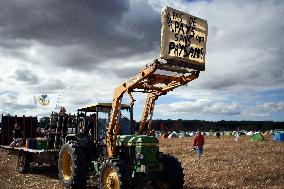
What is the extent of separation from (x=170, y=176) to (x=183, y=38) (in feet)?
13.0

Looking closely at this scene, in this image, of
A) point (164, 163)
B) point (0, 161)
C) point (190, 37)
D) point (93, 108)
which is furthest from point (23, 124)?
point (190, 37)

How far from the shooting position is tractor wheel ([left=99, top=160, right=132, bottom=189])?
8961 mm

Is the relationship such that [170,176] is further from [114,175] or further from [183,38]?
[183,38]

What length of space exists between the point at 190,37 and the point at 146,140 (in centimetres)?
310

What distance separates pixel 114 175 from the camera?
944 cm

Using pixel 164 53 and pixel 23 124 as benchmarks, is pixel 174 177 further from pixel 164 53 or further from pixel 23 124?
pixel 23 124

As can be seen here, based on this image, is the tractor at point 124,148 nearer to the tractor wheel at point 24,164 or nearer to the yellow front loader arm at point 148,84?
the yellow front loader arm at point 148,84

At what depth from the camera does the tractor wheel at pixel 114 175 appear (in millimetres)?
8961

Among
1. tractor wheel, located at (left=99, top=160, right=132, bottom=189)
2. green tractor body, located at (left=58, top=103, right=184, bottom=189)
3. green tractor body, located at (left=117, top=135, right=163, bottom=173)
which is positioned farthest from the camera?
green tractor body, located at (left=117, top=135, right=163, bottom=173)

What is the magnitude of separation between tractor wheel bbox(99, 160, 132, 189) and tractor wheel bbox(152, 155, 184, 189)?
5.11 ft

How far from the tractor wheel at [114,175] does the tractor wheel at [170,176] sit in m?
1.56

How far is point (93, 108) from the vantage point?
11656mm

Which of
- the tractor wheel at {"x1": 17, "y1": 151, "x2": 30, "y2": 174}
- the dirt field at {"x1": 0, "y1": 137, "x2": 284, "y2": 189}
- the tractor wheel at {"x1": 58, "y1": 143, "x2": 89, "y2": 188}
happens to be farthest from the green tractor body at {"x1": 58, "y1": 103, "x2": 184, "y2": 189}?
the tractor wheel at {"x1": 17, "y1": 151, "x2": 30, "y2": 174}

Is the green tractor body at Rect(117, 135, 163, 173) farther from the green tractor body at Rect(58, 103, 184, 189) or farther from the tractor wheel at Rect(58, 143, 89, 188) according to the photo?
the tractor wheel at Rect(58, 143, 89, 188)
